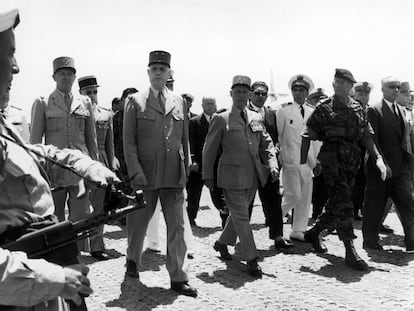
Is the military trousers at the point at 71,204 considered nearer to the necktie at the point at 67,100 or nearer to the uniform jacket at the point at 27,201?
the necktie at the point at 67,100

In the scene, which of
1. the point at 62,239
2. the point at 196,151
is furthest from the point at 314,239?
the point at 62,239

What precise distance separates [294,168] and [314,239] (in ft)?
3.95

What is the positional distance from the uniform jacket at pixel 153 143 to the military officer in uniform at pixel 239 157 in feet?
2.39

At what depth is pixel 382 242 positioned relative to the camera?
708 centimetres

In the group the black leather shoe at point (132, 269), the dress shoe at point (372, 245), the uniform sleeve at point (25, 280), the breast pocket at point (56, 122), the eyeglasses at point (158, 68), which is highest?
the eyeglasses at point (158, 68)

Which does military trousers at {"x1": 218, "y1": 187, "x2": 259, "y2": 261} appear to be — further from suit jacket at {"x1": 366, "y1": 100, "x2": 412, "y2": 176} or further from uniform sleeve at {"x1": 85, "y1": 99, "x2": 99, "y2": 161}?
suit jacket at {"x1": 366, "y1": 100, "x2": 412, "y2": 176}

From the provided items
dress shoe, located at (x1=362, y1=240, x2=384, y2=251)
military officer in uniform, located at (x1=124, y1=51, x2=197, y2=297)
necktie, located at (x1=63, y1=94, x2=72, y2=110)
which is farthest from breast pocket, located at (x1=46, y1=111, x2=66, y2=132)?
dress shoe, located at (x1=362, y1=240, x2=384, y2=251)

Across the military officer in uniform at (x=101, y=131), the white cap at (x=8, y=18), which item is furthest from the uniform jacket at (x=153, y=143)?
the white cap at (x=8, y=18)

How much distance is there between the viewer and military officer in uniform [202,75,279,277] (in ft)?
18.3

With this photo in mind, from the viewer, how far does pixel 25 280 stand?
1780mm

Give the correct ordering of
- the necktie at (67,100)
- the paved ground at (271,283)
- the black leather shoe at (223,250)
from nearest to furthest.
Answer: the paved ground at (271,283) < the necktie at (67,100) < the black leather shoe at (223,250)

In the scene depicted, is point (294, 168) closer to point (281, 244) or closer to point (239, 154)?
point (281, 244)

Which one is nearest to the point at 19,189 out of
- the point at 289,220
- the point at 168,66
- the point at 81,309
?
the point at 81,309

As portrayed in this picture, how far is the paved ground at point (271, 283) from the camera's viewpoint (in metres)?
4.49
